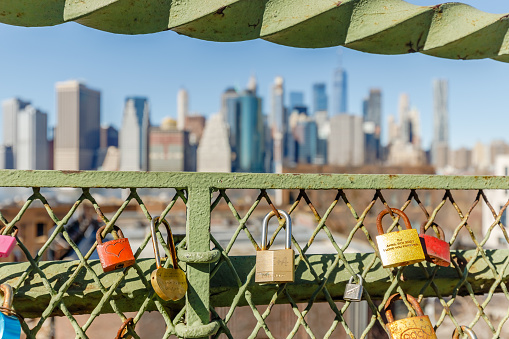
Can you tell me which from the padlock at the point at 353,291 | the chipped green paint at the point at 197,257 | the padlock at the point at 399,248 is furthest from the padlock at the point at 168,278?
the padlock at the point at 399,248

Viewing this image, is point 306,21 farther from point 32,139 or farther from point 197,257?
point 32,139

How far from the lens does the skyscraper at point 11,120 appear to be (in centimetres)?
12007

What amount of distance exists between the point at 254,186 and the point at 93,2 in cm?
80

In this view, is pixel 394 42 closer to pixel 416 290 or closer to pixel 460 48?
pixel 460 48

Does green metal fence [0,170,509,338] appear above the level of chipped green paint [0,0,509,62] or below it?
below

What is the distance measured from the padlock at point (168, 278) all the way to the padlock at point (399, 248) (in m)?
0.75

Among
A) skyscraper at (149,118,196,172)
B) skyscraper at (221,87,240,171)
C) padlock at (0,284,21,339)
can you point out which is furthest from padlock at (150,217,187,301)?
skyscraper at (221,87,240,171)

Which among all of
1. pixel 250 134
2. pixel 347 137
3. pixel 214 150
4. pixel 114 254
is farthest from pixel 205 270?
pixel 250 134

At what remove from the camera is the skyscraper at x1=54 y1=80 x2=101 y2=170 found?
11675 cm

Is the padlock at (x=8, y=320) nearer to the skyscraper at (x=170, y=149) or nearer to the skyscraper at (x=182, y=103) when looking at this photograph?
the skyscraper at (x=170, y=149)

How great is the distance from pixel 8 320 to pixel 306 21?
1.39 metres

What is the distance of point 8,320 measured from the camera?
118 centimetres

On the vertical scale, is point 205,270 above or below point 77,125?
below

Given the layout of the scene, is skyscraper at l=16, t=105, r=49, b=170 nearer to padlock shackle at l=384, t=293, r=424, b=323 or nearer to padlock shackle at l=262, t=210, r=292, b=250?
padlock shackle at l=262, t=210, r=292, b=250
